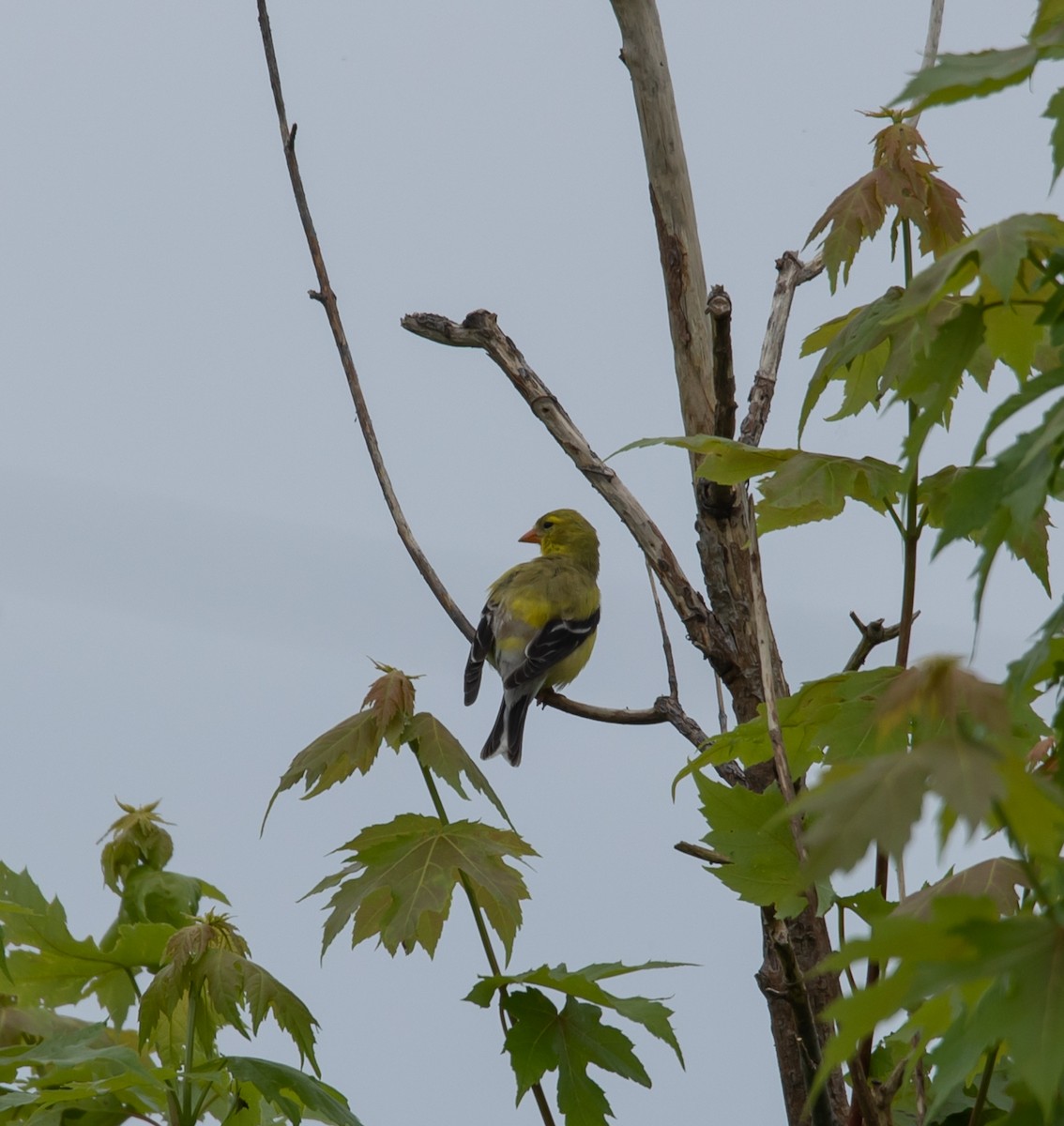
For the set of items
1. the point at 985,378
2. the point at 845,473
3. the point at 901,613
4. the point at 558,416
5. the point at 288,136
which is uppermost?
the point at 288,136

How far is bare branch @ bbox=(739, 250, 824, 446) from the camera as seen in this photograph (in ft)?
10.6

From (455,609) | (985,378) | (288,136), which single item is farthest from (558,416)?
(985,378)

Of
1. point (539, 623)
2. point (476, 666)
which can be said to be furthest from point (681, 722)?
point (539, 623)

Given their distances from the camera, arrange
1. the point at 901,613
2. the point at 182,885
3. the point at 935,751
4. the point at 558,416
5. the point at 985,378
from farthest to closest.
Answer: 1. the point at 558,416
2. the point at 182,885
3. the point at 985,378
4. the point at 901,613
5. the point at 935,751

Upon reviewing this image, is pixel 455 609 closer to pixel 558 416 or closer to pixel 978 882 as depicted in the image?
pixel 558 416

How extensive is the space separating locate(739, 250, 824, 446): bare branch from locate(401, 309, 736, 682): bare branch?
328 mm

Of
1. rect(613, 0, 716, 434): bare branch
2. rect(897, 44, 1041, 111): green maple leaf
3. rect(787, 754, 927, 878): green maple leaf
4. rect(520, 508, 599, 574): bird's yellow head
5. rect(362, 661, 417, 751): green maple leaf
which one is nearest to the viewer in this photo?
rect(787, 754, 927, 878): green maple leaf

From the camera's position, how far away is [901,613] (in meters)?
2.00

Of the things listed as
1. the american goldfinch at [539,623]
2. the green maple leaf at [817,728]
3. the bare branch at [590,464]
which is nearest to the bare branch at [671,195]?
the bare branch at [590,464]

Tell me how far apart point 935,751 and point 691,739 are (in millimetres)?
2033

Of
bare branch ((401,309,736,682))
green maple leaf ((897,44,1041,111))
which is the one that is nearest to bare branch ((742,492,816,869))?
bare branch ((401,309,736,682))

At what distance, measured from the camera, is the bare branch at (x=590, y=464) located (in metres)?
3.04

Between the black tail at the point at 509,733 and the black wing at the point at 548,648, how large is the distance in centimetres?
10

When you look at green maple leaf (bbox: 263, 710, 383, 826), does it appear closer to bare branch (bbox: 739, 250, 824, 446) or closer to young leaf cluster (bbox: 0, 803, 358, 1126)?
young leaf cluster (bbox: 0, 803, 358, 1126)
